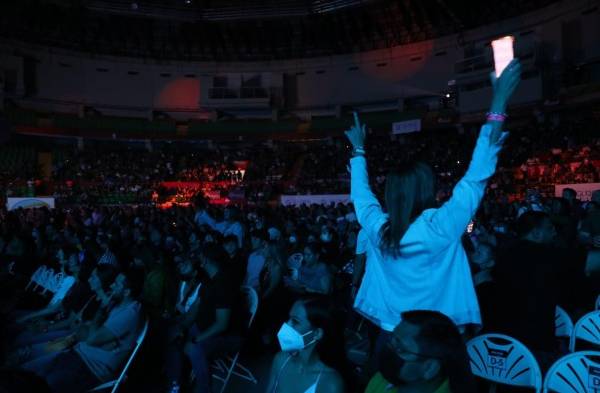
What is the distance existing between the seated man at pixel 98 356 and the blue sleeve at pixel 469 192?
279 cm

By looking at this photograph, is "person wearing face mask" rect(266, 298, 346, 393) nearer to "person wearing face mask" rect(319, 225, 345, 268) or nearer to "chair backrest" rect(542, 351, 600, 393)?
"chair backrest" rect(542, 351, 600, 393)

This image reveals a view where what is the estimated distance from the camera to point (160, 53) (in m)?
31.2

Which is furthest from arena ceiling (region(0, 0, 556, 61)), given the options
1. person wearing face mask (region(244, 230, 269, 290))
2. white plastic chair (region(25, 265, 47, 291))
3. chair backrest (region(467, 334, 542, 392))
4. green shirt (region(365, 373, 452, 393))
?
green shirt (region(365, 373, 452, 393))

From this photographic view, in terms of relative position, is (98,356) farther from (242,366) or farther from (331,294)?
(331,294)

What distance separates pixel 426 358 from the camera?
1649 mm

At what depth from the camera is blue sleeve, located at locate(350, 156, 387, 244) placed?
2.11m

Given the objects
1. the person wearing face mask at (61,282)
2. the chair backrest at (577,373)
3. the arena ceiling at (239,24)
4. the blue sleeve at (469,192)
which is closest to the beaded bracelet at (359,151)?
the blue sleeve at (469,192)

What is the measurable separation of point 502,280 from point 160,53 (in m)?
31.4

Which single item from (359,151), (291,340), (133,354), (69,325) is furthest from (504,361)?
(69,325)

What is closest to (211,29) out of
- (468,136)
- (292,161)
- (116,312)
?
(292,161)

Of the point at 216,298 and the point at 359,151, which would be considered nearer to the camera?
the point at 359,151

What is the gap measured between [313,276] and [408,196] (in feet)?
13.0

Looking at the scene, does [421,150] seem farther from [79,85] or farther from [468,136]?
[79,85]

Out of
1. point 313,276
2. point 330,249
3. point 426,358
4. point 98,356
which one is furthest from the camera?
point 330,249
